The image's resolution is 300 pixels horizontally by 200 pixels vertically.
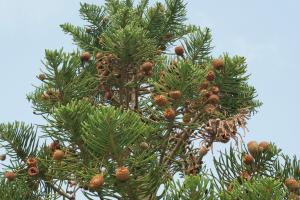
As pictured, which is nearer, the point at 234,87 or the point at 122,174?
the point at 122,174

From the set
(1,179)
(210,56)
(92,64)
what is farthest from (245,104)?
(1,179)

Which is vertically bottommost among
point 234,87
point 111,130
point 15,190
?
point 15,190

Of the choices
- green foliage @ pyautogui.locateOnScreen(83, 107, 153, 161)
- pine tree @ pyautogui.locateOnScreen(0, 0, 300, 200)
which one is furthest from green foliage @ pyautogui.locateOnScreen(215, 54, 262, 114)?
green foliage @ pyautogui.locateOnScreen(83, 107, 153, 161)

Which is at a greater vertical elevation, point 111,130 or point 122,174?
point 111,130

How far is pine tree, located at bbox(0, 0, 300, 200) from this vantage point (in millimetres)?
4035

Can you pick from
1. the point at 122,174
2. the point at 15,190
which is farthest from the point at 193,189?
the point at 15,190

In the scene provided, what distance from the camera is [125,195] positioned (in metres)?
4.26

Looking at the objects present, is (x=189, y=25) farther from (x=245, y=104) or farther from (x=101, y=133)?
(x=101, y=133)

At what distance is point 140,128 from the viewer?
4.04 meters

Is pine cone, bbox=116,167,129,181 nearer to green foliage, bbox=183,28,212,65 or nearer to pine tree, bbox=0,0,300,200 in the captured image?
pine tree, bbox=0,0,300,200

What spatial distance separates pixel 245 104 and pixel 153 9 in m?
1.56

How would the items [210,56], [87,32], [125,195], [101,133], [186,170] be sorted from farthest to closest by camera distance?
[87,32]
[210,56]
[186,170]
[125,195]
[101,133]

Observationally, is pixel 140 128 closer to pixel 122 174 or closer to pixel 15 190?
pixel 122 174

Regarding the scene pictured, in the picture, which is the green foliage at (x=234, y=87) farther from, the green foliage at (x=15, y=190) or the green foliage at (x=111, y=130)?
the green foliage at (x=15, y=190)
